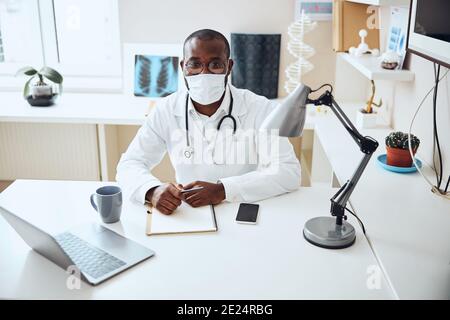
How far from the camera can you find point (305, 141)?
318 centimetres

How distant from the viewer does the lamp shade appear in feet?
3.85

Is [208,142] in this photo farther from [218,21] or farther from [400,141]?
[218,21]

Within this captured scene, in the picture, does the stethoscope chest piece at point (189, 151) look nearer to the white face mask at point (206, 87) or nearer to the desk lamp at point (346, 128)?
the white face mask at point (206, 87)

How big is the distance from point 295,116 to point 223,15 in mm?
1952

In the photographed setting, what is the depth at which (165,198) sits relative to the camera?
146cm

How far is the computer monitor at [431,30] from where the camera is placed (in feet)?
4.60

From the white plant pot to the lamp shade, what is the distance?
131 centimetres

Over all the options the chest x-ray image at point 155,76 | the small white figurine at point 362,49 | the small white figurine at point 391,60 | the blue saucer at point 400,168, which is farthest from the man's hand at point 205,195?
the chest x-ray image at point 155,76

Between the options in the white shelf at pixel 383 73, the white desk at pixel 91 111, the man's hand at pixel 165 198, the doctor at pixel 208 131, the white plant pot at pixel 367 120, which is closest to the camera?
the man's hand at pixel 165 198

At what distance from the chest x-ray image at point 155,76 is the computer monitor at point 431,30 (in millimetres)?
1574

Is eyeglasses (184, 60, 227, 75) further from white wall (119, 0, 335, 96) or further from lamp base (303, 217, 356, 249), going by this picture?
white wall (119, 0, 335, 96)

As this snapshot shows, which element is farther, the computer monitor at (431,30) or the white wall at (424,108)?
the white wall at (424,108)

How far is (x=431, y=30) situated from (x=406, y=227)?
65cm

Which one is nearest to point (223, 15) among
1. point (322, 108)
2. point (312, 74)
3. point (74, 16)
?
point (312, 74)
